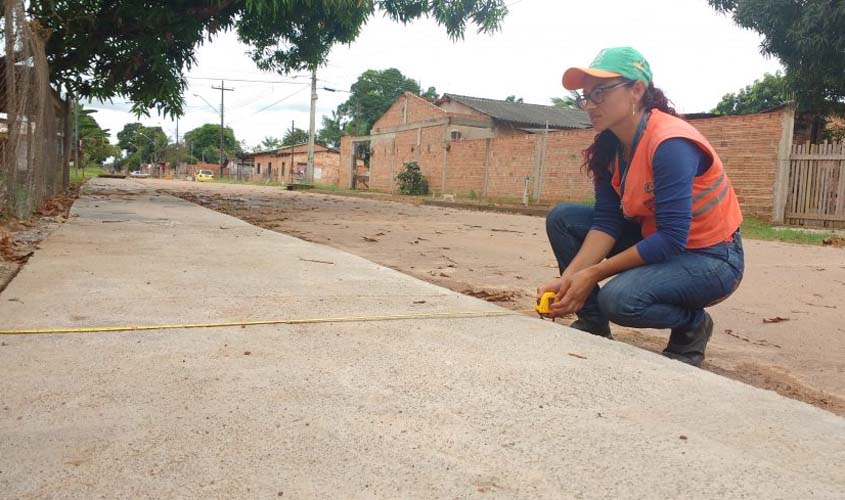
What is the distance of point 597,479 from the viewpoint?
1.31 metres

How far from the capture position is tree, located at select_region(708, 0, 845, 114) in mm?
12684

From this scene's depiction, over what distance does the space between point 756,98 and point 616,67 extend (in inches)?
1156

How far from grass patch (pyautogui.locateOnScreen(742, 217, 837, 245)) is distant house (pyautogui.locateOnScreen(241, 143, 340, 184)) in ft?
107

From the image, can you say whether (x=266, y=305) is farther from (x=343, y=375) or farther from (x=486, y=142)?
(x=486, y=142)

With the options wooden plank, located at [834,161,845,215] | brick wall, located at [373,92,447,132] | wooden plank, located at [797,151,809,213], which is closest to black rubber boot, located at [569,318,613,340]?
wooden plank, located at [834,161,845,215]

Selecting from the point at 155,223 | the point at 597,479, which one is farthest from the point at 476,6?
the point at 597,479

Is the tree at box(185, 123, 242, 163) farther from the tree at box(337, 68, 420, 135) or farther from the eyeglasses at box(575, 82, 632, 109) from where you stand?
the eyeglasses at box(575, 82, 632, 109)

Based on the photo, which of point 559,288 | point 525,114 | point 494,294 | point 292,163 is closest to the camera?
point 559,288

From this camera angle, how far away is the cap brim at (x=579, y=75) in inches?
88.3

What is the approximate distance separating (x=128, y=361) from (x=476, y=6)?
11192 mm

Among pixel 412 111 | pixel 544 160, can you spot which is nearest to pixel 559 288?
pixel 544 160


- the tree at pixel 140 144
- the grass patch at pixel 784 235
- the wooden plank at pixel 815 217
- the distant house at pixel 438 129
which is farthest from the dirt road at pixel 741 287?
the tree at pixel 140 144

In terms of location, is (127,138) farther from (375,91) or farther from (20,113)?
(20,113)

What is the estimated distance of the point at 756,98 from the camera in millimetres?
27406
